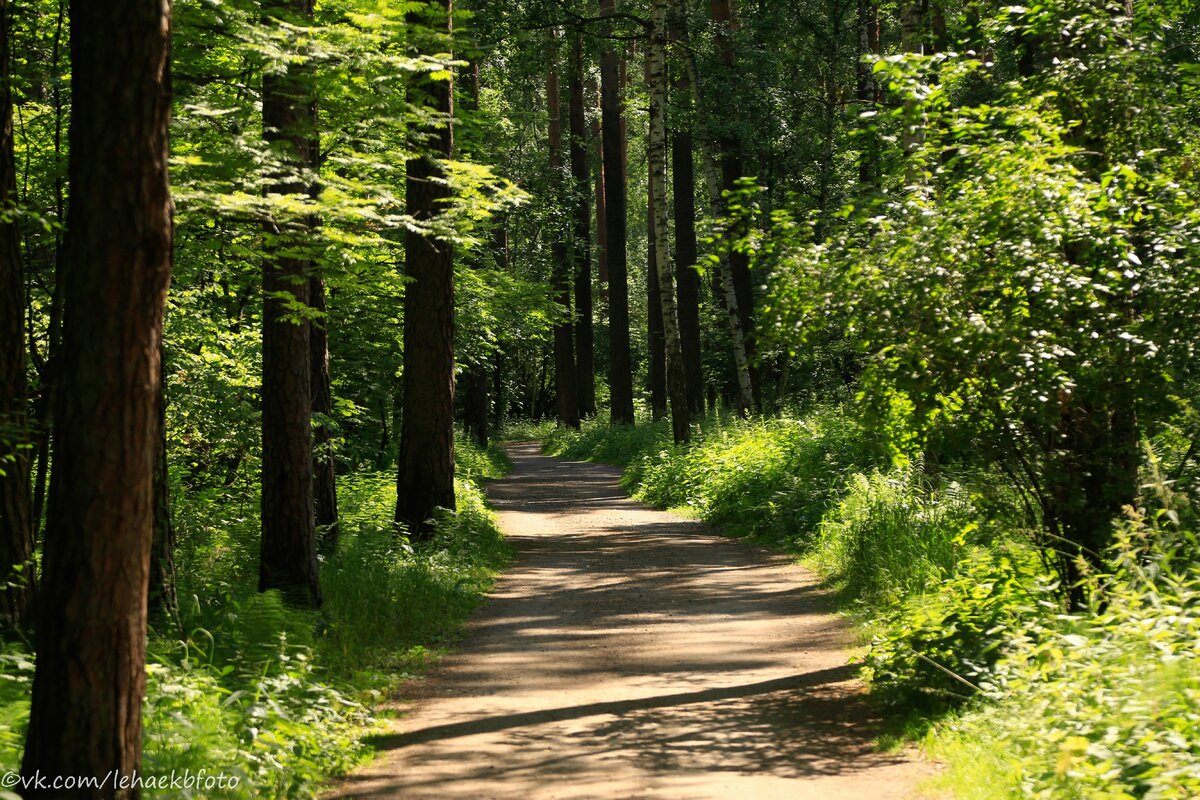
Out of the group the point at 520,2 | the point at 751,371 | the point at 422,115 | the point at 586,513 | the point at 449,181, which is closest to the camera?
the point at 422,115

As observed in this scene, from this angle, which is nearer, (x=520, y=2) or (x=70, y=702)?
(x=70, y=702)

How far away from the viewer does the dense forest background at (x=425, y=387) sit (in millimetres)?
4641

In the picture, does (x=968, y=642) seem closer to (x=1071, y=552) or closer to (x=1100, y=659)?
(x=1071, y=552)

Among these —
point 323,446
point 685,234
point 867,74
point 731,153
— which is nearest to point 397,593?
point 323,446

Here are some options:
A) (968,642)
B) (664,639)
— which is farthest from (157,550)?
(968,642)

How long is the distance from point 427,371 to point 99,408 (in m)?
9.79

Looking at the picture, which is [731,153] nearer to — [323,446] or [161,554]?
[323,446]

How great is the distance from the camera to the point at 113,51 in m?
4.60

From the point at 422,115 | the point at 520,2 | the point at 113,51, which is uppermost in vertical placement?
the point at 520,2

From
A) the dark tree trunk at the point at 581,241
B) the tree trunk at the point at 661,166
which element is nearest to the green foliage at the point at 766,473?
the tree trunk at the point at 661,166

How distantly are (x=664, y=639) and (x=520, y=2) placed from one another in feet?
57.3

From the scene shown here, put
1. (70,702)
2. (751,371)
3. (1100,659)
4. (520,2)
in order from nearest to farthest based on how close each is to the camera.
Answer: (70,702) < (1100,659) < (520,2) < (751,371)

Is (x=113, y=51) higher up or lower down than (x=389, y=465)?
higher up

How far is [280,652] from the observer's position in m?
7.60
